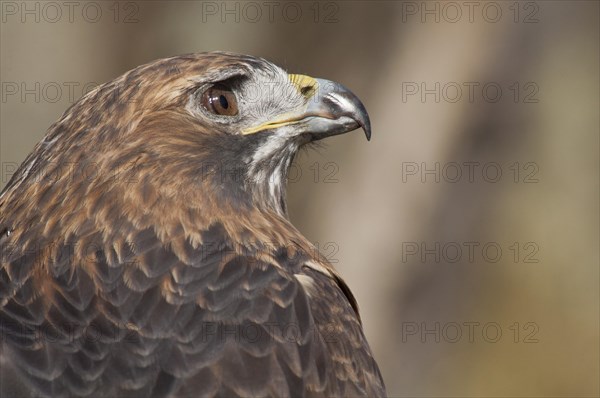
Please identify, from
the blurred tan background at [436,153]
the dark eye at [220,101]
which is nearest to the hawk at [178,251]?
the dark eye at [220,101]

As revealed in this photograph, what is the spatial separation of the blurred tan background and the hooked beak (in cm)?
480

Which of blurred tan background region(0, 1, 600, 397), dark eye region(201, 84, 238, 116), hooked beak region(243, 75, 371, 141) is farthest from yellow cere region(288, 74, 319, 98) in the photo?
blurred tan background region(0, 1, 600, 397)

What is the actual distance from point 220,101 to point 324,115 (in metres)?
0.43

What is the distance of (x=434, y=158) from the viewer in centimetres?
967

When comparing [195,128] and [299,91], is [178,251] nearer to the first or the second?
[195,128]

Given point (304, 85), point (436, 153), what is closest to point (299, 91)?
point (304, 85)

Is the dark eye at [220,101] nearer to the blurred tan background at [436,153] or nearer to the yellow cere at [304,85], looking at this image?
the yellow cere at [304,85]

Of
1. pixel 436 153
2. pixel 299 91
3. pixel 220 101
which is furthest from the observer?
pixel 436 153

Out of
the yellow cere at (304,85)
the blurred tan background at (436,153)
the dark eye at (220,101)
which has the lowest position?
the blurred tan background at (436,153)

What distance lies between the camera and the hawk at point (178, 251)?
3.54 meters

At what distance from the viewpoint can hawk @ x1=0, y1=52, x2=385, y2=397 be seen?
11.6 ft

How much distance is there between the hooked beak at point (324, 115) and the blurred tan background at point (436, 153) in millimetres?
4802

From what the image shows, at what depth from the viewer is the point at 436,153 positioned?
968 centimetres

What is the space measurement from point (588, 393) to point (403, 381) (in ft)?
6.79
